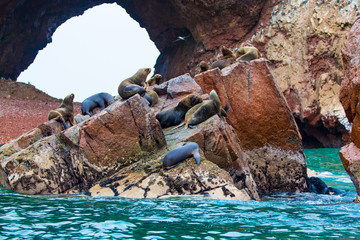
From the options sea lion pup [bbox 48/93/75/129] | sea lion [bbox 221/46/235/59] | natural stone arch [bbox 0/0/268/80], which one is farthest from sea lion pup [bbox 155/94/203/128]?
natural stone arch [bbox 0/0/268/80]

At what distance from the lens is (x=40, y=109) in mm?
25141

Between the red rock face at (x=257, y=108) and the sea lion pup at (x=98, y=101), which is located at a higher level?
the sea lion pup at (x=98, y=101)

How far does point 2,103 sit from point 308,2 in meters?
20.1

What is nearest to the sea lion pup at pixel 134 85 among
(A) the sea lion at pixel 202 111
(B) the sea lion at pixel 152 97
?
(B) the sea lion at pixel 152 97

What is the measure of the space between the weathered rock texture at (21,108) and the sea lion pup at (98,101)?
13.8 m

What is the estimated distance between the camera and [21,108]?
24.4 metres

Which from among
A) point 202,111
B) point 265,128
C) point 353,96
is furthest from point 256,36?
point 353,96

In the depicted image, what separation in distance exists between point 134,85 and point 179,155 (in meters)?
3.08

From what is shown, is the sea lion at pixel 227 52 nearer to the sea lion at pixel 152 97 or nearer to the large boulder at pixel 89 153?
the sea lion at pixel 152 97

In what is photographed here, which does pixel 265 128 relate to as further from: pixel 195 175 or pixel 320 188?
pixel 195 175

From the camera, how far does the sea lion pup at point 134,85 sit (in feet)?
25.9

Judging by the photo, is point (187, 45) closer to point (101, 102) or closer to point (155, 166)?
point (101, 102)

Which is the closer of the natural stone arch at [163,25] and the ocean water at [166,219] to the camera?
the ocean water at [166,219]

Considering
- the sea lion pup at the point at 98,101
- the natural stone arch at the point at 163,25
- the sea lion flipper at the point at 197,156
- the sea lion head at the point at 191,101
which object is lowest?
the sea lion flipper at the point at 197,156
